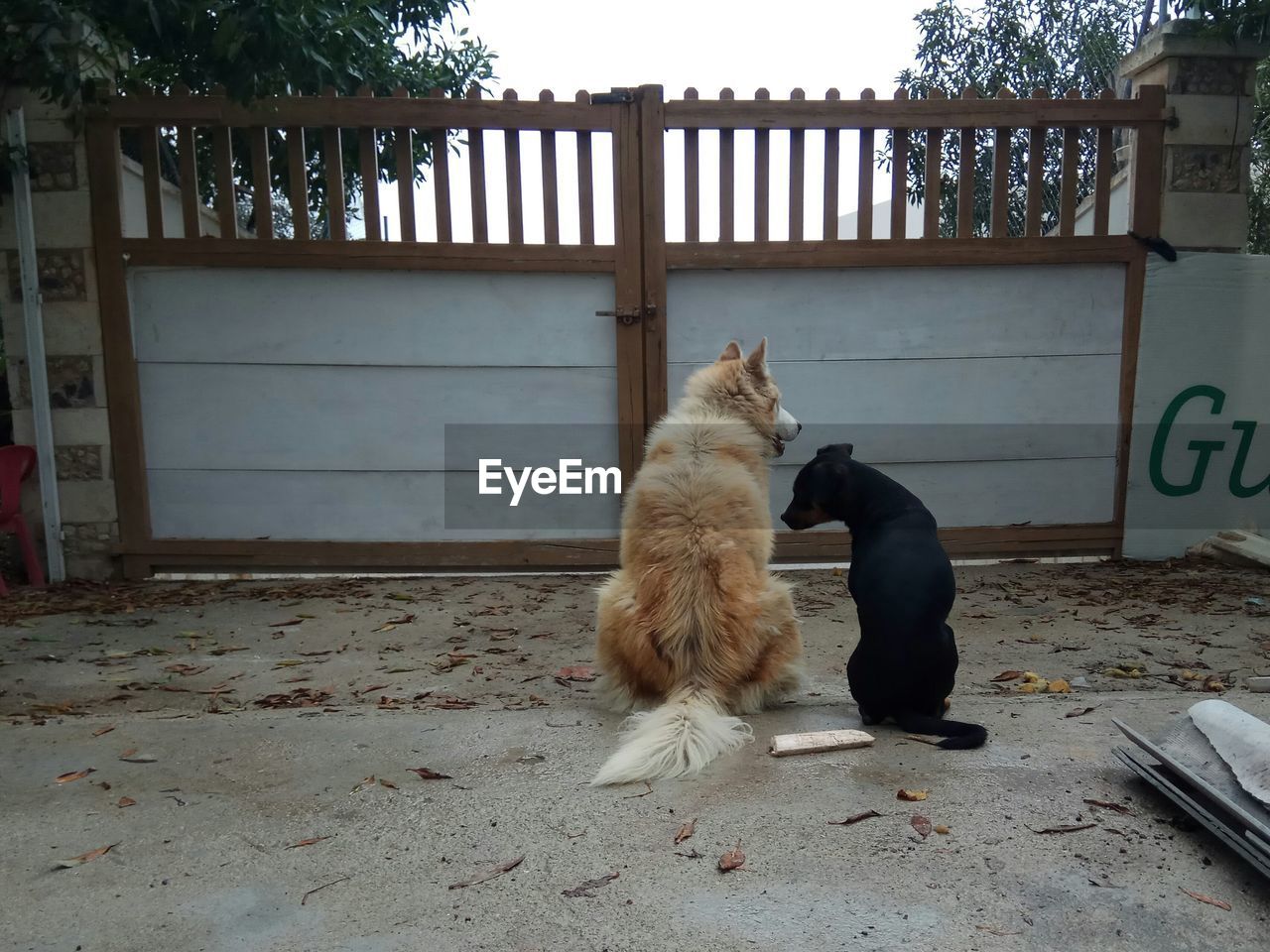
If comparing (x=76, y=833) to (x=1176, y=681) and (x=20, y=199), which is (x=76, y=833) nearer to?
(x=1176, y=681)

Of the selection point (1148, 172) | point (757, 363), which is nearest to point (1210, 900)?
point (757, 363)

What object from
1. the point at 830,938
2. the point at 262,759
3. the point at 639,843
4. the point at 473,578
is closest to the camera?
the point at 830,938

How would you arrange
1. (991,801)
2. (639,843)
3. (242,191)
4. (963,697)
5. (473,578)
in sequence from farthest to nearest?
(242,191) < (473,578) < (963,697) < (991,801) < (639,843)

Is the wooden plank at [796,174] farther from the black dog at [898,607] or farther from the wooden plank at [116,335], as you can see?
the wooden plank at [116,335]

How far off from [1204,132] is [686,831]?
6032mm

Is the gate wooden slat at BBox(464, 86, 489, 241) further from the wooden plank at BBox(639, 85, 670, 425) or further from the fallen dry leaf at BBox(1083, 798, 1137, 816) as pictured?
the fallen dry leaf at BBox(1083, 798, 1137, 816)

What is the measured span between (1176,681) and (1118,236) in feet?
11.2

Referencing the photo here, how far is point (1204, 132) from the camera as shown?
5.77 m

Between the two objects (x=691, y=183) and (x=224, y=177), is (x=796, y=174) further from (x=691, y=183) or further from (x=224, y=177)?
(x=224, y=177)

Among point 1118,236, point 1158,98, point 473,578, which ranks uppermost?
point 1158,98

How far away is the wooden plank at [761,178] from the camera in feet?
18.5

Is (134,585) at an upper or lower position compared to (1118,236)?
lower

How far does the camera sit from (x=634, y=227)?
572 cm

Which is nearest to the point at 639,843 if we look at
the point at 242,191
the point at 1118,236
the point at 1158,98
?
the point at 1118,236
